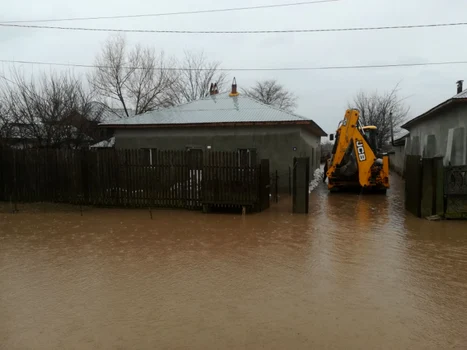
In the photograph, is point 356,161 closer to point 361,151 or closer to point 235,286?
point 361,151

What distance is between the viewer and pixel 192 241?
7938 mm

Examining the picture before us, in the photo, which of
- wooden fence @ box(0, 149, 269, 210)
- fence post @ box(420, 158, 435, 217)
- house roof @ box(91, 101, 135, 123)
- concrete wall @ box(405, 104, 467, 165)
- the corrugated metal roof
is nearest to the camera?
fence post @ box(420, 158, 435, 217)

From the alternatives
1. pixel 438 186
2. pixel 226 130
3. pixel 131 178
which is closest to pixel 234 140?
pixel 226 130

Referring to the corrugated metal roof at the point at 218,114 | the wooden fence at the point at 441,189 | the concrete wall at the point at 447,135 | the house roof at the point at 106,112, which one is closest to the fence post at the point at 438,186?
the wooden fence at the point at 441,189

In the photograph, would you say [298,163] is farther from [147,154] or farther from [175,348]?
[175,348]

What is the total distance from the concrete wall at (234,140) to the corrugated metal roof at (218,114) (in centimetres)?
46

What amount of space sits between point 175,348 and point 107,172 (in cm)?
982

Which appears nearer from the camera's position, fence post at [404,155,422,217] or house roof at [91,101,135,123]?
fence post at [404,155,422,217]

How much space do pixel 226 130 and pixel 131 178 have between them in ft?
22.7

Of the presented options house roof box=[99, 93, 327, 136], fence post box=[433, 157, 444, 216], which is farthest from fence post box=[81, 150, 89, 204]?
fence post box=[433, 157, 444, 216]

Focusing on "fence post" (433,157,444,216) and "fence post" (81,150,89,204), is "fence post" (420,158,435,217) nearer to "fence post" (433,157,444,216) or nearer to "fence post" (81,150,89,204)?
"fence post" (433,157,444,216)

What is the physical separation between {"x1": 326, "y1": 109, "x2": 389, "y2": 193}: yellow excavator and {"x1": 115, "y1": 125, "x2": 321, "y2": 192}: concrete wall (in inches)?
83.8

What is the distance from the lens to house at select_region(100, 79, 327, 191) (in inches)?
679

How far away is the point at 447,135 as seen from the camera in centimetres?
1499
